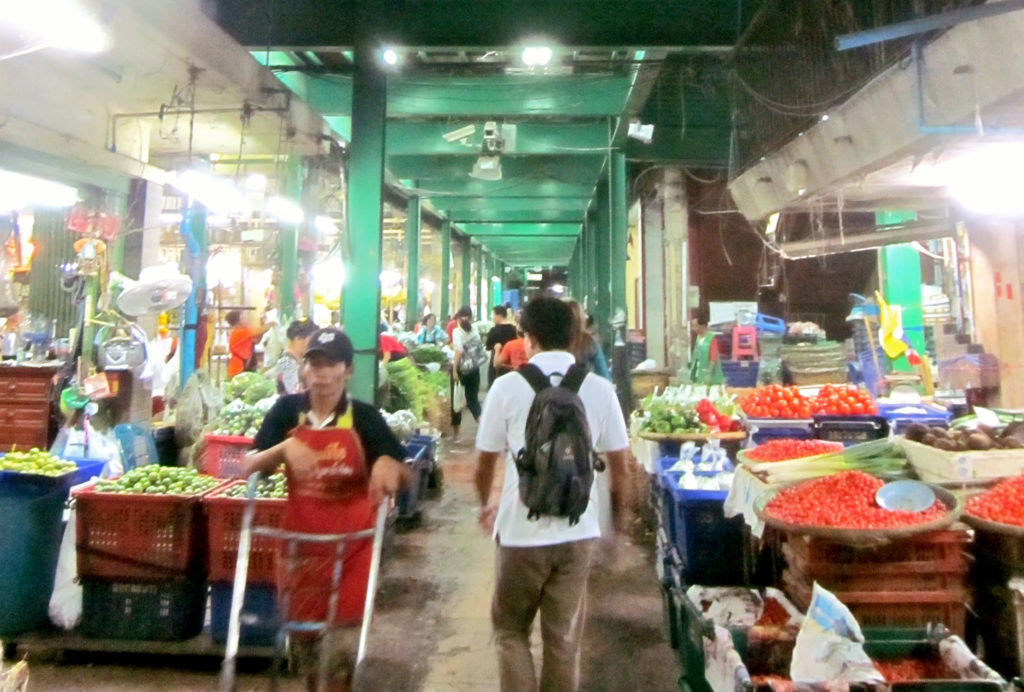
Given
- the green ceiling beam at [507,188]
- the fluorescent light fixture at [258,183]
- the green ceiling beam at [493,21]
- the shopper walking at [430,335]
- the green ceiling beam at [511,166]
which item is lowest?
the shopper walking at [430,335]

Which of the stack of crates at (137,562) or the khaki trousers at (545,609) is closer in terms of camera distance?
the khaki trousers at (545,609)

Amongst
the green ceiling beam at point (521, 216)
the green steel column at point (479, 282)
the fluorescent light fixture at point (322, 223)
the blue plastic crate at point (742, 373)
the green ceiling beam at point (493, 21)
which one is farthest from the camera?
the green steel column at point (479, 282)

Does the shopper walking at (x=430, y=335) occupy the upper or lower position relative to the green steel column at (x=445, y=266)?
lower

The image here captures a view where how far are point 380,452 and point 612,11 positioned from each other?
5.46 m

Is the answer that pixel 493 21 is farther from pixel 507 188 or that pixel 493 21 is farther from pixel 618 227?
pixel 507 188

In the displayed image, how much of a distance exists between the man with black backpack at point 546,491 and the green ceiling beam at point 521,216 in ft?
52.9

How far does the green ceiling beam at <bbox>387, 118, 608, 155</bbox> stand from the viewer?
1070 cm

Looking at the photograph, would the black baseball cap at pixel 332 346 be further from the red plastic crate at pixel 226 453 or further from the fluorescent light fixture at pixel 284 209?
the fluorescent light fixture at pixel 284 209

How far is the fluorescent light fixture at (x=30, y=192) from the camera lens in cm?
659

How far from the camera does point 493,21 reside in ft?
21.0

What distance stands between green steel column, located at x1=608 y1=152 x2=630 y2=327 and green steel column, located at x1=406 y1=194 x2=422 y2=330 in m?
5.60

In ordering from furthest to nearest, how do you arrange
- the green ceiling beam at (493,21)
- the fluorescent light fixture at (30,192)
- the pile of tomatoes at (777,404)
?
the fluorescent light fixture at (30,192), the green ceiling beam at (493,21), the pile of tomatoes at (777,404)

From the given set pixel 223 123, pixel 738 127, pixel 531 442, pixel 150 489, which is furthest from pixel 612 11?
pixel 150 489

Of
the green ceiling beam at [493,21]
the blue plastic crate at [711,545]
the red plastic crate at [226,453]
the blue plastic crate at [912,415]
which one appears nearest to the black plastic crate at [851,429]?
the blue plastic crate at [912,415]
